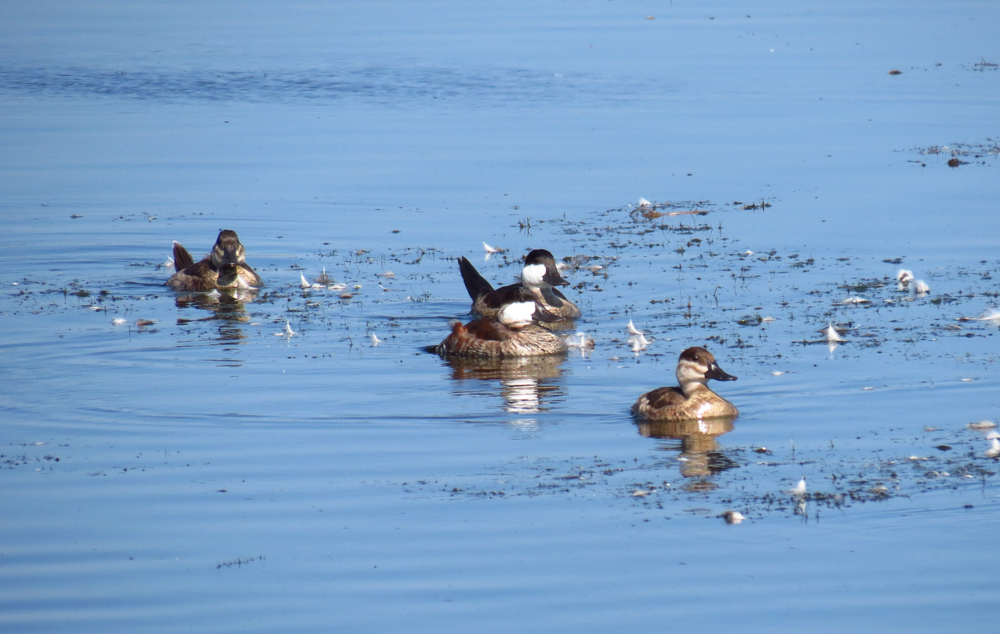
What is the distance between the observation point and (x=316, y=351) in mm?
13227

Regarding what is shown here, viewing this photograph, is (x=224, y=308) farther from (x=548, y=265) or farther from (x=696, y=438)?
(x=696, y=438)

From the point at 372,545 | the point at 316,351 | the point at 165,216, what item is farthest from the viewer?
the point at 165,216

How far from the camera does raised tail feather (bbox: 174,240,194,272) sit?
16603mm

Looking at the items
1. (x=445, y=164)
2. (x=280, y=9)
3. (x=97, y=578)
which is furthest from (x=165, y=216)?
(x=280, y=9)

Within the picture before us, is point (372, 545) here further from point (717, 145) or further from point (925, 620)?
point (717, 145)

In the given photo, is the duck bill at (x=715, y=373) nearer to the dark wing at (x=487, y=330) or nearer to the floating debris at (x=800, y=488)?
the floating debris at (x=800, y=488)

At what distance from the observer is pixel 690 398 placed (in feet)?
35.0

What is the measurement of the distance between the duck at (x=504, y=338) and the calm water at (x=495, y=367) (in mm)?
390

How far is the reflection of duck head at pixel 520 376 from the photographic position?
38.1ft

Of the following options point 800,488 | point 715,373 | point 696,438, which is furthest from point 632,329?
point 800,488

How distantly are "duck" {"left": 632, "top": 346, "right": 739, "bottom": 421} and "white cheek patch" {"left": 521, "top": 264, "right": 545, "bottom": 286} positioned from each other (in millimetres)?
3981

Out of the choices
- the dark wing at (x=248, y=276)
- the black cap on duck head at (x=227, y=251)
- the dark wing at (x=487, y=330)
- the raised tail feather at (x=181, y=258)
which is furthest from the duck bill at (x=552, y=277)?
the raised tail feather at (x=181, y=258)

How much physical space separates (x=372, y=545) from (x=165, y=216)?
41.6ft

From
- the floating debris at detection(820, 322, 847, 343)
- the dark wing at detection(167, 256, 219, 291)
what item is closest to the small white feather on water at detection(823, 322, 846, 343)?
the floating debris at detection(820, 322, 847, 343)
